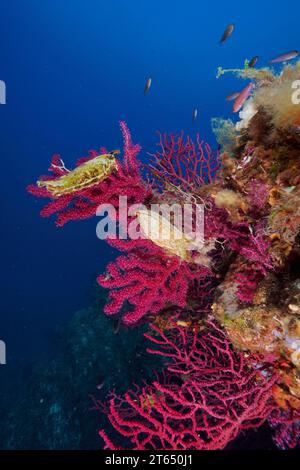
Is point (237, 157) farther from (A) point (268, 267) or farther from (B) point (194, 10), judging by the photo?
(B) point (194, 10)

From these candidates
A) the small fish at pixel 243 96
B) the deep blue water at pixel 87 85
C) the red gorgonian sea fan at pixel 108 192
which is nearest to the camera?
the red gorgonian sea fan at pixel 108 192

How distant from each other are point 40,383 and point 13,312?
30.5 m

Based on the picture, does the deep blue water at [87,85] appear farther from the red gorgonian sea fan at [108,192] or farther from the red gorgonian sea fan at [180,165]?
the red gorgonian sea fan at [108,192]

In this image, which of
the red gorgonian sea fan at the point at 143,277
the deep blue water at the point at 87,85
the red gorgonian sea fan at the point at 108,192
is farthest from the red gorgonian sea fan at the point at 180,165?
the deep blue water at the point at 87,85

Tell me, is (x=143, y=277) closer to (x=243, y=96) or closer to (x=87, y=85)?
(x=243, y=96)

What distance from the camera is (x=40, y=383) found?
12164mm

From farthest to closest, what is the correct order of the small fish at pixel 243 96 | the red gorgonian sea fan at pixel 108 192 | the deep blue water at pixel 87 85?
the deep blue water at pixel 87 85 < the small fish at pixel 243 96 < the red gorgonian sea fan at pixel 108 192

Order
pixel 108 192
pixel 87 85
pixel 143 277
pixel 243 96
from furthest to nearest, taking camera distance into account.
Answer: pixel 87 85, pixel 243 96, pixel 143 277, pixel 108 192

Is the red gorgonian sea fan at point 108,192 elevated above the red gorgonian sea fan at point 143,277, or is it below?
above

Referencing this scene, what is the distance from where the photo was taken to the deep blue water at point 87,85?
173 ft

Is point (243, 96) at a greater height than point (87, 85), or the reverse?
point (87, 85)


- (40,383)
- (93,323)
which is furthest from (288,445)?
(40,383)

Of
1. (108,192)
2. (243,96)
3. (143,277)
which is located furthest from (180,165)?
(143,277)

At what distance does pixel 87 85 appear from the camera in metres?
101
